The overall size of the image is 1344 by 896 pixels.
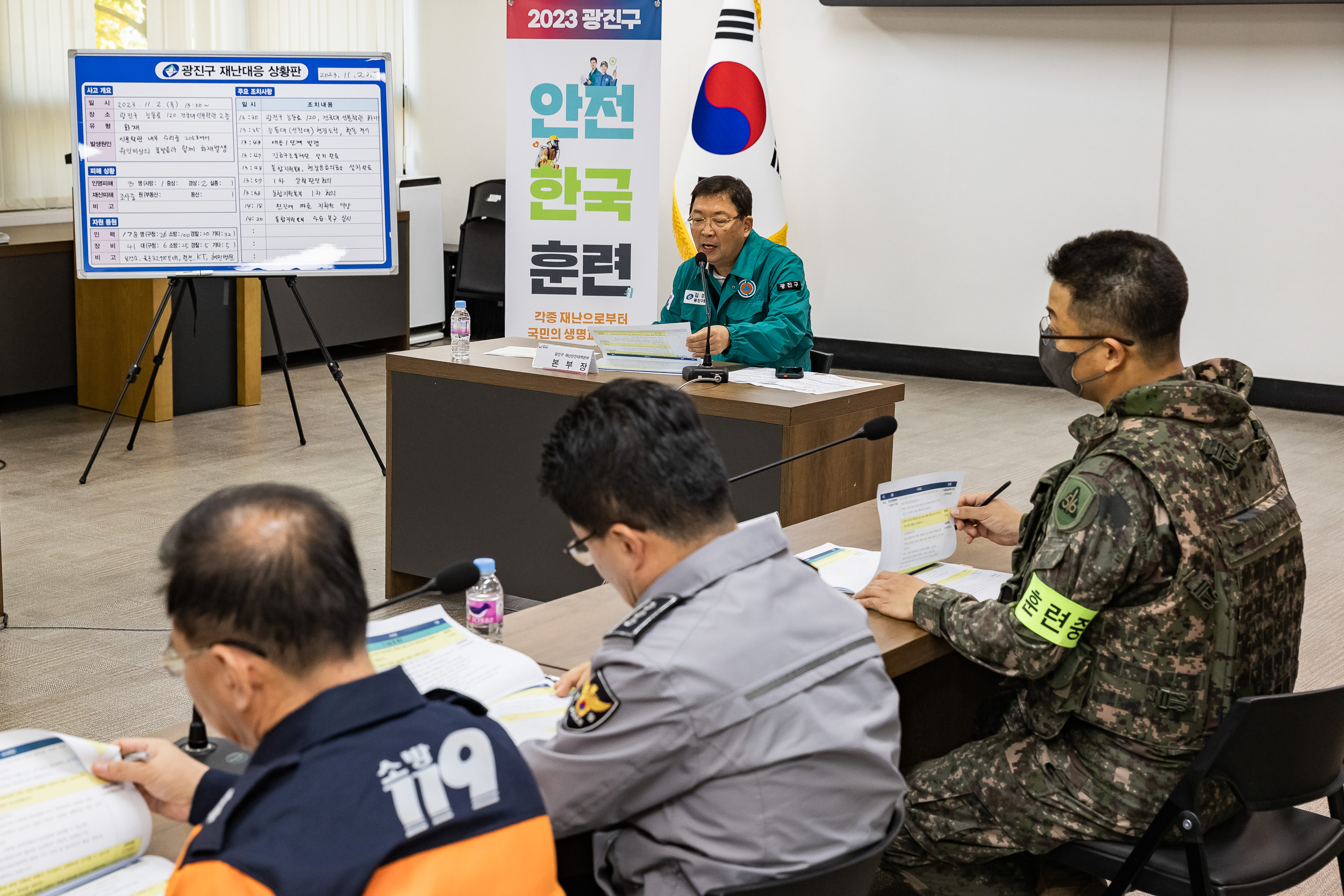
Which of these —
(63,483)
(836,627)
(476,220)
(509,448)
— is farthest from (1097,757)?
(476,220)

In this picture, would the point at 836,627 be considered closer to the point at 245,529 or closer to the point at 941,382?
the point at 245,529

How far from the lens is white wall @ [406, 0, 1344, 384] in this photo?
22.3 feet

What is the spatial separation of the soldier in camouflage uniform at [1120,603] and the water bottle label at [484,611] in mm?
632

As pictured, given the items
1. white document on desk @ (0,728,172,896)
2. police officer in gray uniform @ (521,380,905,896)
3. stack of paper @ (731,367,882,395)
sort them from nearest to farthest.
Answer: white document on desk @ (0,728,172,896) < police officer in gray uniform @ (521,380,905,896) < stack of paper @ (731,367,882,395)

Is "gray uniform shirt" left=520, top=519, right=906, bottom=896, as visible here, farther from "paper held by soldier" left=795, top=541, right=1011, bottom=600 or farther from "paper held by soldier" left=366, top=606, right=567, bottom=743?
"paper held by soldier" left=795, top=541, right=1011, bottom=600

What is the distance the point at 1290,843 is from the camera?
1862 mm

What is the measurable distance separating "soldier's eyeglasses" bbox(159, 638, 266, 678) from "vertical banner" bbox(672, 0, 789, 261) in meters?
6.56

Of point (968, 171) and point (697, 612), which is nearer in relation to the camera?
point (697, 612)

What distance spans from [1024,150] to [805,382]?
440cm

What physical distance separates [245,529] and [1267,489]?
57.2 inches

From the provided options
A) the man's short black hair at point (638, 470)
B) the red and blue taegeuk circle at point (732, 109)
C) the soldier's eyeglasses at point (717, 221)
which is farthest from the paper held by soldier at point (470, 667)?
the red and blue taegeuk circle at point (732, 109)

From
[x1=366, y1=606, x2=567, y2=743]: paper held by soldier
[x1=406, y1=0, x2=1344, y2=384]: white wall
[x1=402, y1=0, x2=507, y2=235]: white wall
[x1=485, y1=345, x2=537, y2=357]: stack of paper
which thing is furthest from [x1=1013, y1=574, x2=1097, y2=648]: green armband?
[x1=402, y1=0, x2=507, y2=235]: white wall

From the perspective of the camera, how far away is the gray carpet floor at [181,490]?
3.24m

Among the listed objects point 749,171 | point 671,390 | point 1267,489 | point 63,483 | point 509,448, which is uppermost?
point 749,171
